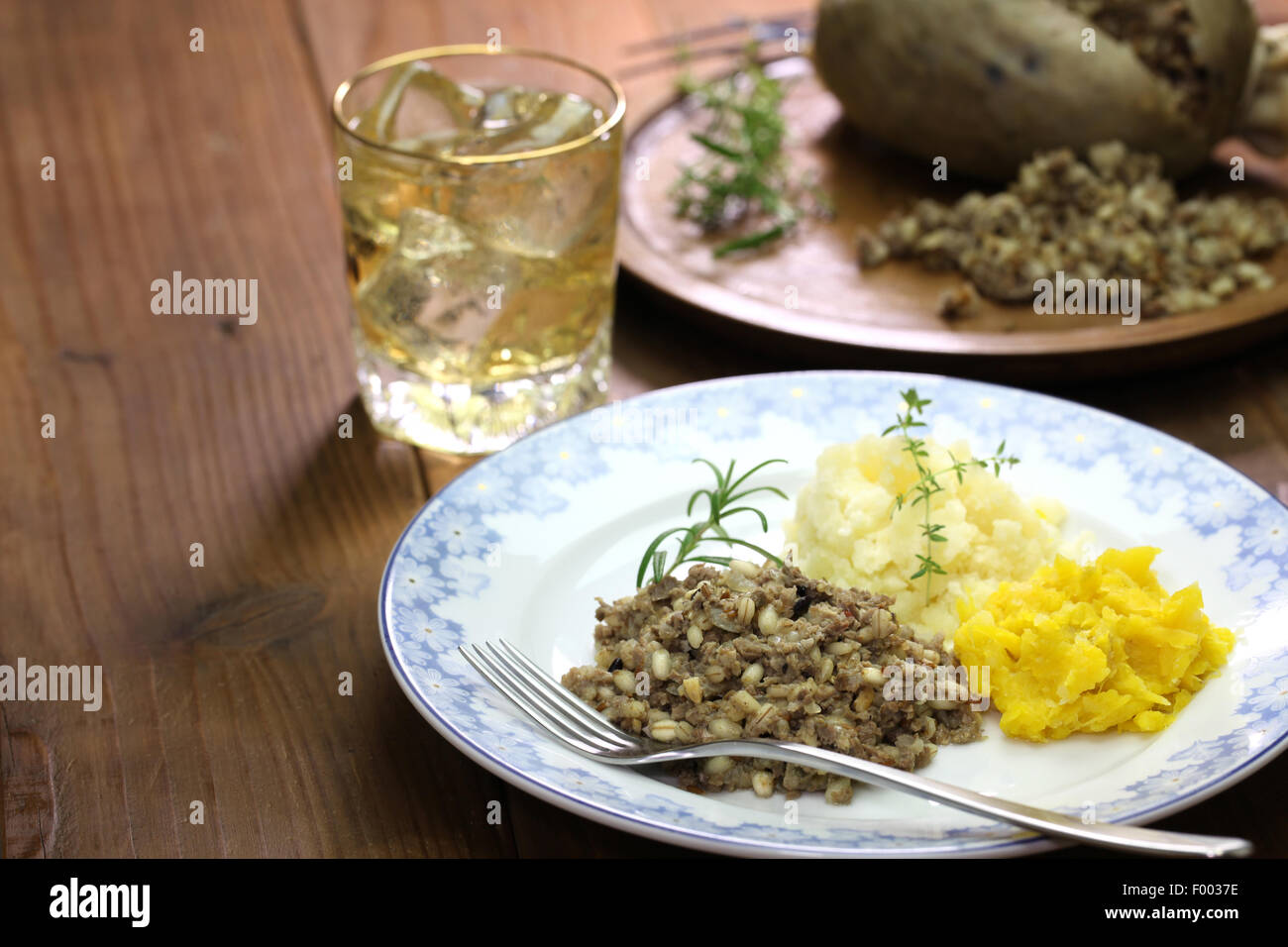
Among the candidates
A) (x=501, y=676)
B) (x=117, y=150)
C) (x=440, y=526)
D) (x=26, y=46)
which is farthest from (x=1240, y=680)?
(x=26, y=46)

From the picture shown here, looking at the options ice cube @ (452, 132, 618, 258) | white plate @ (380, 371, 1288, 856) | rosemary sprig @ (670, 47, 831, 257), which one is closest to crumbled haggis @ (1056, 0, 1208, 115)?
rosemary sprig @ (670, 47, 831, 257)

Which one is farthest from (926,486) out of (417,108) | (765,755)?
(417,108)

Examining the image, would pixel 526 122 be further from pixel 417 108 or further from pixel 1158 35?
pixel 1158 35

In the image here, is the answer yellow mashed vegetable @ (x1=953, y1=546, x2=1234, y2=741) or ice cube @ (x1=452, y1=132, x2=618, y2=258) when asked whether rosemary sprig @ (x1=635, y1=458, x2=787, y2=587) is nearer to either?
yellow mashed vegetable @ (x1=953, y1=546, x2=1234, y2=741)

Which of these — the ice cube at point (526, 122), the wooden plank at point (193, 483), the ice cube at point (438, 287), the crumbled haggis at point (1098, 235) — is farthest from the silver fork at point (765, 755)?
the crumbled haggis at point (1098, 235)

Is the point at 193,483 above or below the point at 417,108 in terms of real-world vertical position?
below

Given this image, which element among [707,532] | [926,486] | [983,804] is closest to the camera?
[983,804]

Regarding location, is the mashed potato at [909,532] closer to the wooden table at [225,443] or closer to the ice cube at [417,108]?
the wooden table at [225,443]

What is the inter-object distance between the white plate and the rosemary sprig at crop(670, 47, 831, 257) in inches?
23.0

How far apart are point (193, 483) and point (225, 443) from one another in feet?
0.34

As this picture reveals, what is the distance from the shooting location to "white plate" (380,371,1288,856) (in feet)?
3.63

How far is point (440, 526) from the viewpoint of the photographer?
1467 millimetres

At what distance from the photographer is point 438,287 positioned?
1689 millimetres
